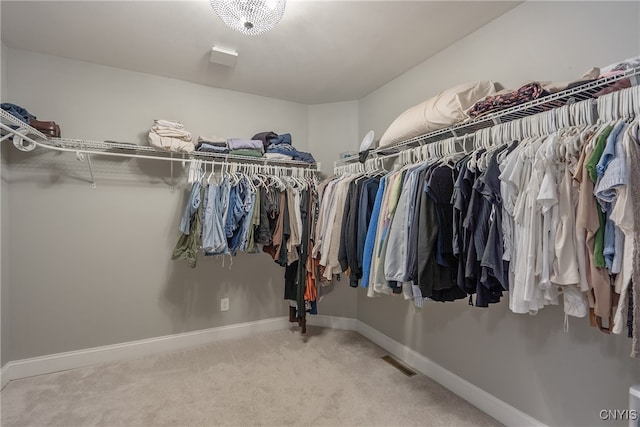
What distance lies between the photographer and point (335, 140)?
320 cm

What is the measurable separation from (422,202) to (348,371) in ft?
4.90

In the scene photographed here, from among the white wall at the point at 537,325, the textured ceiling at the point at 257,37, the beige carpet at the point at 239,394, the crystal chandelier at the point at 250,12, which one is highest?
the textured ceiling at the point at 257,37

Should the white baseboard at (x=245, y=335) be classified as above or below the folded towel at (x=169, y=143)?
below

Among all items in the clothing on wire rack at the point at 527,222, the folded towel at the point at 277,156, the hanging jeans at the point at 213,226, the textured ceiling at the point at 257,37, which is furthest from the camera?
the folded towel at the point at 277,156

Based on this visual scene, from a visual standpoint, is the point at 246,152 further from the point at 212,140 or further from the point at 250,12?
the point at 250,12

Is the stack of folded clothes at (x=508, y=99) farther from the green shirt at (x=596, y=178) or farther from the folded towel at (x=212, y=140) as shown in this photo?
the folded towel at (x=212, y=140)

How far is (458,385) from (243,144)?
2455 mm

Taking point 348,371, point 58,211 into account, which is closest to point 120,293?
point 58,211

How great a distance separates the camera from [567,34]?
1.49 metres

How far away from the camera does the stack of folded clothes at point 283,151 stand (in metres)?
2.74

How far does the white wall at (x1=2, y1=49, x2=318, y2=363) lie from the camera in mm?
2176

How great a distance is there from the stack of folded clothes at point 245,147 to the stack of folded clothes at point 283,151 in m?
0.09

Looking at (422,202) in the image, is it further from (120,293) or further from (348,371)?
(120,293)

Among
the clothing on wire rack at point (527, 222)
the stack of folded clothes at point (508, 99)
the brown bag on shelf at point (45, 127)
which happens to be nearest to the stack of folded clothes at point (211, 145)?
the brown bag on shelf at point (45, 127)
